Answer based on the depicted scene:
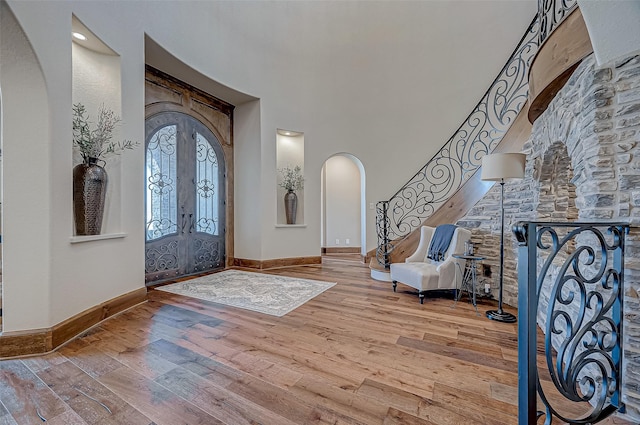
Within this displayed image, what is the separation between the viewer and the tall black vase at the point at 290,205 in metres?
5.84

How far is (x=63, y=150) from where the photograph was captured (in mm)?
2389


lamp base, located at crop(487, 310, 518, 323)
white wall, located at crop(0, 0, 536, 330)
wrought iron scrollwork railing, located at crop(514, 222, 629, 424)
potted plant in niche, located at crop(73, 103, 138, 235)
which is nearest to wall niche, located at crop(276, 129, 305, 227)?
white wall, located at crop(0, 0, 536, 330)

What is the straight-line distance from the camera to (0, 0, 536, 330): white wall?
3283 mm

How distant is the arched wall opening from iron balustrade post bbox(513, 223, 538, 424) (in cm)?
633

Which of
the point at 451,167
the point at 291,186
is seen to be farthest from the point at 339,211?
the point at 451,167

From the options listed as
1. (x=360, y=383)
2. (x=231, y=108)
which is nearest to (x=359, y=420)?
(x=360, y=383)

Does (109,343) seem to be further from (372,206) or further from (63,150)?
(372,206)

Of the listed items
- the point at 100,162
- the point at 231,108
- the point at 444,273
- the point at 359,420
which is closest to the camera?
the point at 359,420

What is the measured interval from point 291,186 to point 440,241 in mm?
3318

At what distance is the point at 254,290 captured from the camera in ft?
12.8

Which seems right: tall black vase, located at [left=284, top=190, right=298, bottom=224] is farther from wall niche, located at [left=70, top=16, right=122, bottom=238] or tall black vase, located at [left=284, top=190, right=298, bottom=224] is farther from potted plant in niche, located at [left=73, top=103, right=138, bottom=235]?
potted plant in niche, located at [left=73, top=103, right=138, bottom=235]

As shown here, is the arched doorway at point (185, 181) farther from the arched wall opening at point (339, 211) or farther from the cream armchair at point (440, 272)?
the cream armchair at point (440, 272)

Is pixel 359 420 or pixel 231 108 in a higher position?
pixel 231 108

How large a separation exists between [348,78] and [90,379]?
6.56 m
